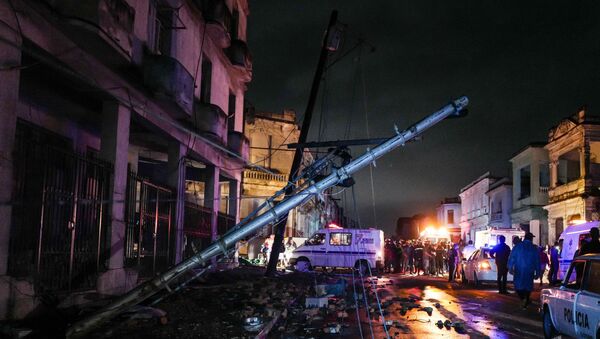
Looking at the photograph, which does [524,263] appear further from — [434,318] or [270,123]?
[270,123]

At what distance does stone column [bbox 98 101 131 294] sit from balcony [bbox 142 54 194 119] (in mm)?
994

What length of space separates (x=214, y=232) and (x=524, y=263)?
11.6 m

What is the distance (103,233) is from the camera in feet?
35.8

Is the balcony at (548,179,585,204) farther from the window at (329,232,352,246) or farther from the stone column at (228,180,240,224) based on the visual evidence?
the stone column at (228,180,240,224)

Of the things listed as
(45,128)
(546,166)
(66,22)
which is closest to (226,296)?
(45,128)

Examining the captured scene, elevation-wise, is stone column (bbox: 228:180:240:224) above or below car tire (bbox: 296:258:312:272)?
above

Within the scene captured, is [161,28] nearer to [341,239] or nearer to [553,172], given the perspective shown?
[341,239]

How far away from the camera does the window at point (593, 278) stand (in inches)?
268

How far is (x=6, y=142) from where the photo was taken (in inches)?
292

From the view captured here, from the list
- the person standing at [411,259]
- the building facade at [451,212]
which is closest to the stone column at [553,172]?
the person standing at [411,259]

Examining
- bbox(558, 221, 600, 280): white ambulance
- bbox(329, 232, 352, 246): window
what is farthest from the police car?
bbox(329, 232, 352, 246): window

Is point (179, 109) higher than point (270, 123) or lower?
lower

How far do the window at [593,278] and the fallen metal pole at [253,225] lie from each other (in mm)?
3120

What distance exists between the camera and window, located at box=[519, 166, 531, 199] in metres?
45.2
